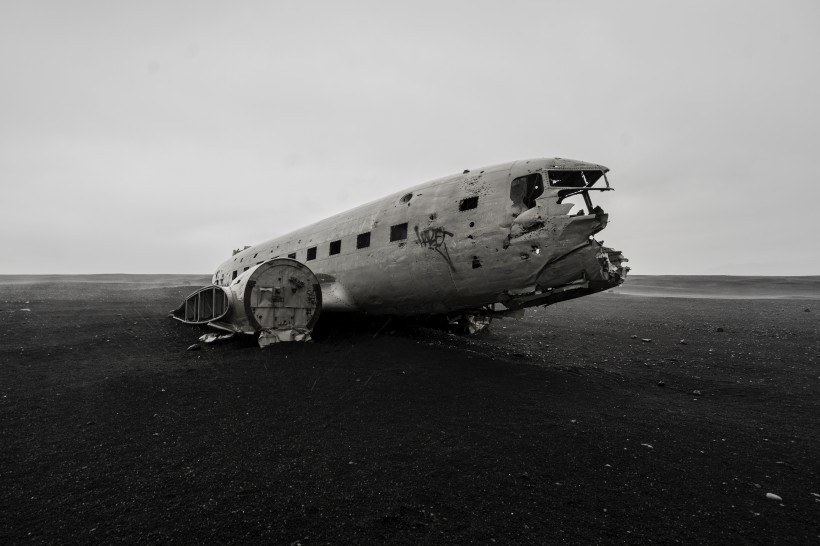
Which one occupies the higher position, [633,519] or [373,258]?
[373,258]

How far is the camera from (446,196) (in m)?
10.1

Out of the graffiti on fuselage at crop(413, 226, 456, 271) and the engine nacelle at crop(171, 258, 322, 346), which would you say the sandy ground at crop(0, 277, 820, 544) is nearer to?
the engine nacelle at crop(171, 258, 322, 346)

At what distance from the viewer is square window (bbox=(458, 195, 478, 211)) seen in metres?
9.48

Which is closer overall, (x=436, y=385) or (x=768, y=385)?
(x=436, y=385)

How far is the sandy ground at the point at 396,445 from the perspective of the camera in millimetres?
3703

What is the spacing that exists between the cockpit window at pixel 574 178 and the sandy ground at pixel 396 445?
4.24 metres

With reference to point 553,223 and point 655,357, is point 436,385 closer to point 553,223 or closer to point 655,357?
point 553,223

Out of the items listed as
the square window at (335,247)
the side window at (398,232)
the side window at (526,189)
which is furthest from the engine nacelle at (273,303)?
the side window at (526,189)

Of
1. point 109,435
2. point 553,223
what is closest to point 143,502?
point 109,435

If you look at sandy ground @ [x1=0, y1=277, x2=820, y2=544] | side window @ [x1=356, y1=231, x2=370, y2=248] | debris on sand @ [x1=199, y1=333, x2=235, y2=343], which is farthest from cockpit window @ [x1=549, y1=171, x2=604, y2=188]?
debris on sand @ [x1=199, y1=333, x2=235, y2=343]

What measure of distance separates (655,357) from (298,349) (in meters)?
9.78

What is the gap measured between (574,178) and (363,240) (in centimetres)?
569

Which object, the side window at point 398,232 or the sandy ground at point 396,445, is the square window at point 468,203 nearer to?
the side window at point 398,232

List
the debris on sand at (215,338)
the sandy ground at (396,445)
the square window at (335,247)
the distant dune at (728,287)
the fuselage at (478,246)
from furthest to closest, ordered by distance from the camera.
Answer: the distant dune at (728,287)
the square window at (335,247)
the debris on sand at (215,338)
the fuselage at (478,246)
the sandy ground at (396,445)
